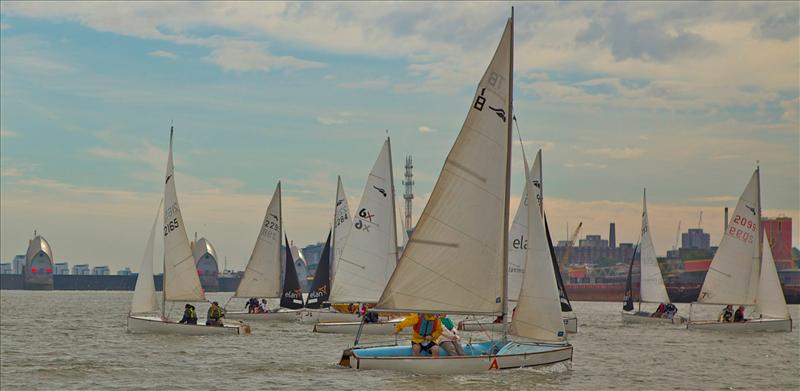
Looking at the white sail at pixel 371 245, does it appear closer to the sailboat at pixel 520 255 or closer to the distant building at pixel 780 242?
the sailboat at pixel 520 255

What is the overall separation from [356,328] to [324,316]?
6369 millimetres

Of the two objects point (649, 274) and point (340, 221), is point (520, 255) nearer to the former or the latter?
point (340, 221)

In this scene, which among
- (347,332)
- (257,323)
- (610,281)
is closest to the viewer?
(347,332)

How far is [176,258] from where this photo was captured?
50.0 metres

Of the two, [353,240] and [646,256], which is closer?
[353,240]

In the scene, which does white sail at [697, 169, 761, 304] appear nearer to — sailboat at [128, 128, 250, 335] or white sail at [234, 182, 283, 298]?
white sail at [234, 182, 283, 298]

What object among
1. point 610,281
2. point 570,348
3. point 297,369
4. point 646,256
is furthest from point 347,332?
point 610,281

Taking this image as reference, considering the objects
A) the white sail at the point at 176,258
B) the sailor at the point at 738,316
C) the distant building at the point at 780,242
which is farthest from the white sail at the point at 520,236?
the distant building at the point at 780,242

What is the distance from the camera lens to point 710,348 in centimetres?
4500

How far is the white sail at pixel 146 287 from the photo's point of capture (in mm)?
48344

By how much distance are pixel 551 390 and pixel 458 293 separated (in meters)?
3.31

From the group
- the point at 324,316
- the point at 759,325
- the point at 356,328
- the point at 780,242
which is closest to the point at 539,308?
the point at 356,328

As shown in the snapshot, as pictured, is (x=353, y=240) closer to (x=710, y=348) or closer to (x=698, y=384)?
(x=710, y=348)

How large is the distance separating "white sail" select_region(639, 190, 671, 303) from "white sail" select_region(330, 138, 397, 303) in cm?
2273
